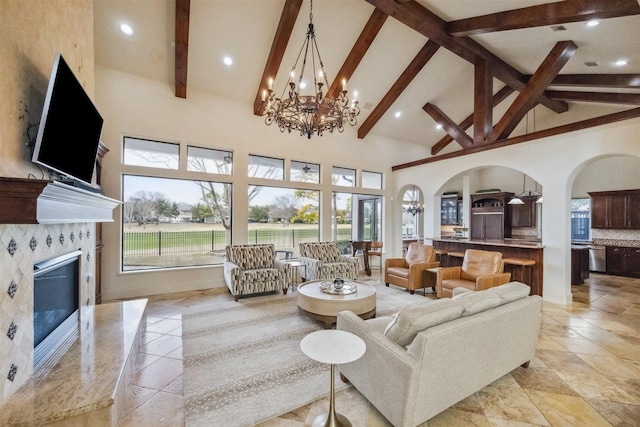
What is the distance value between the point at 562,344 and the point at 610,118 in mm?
3475

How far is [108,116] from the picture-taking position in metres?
4.65

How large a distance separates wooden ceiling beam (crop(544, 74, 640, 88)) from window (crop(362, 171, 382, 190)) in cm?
426

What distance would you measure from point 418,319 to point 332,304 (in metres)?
1.71

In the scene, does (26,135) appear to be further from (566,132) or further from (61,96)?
(566,132)

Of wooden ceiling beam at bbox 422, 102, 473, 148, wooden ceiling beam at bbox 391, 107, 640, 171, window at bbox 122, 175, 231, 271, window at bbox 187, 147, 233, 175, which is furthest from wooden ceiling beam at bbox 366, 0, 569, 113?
window at bbox 122, 175, 231, 271

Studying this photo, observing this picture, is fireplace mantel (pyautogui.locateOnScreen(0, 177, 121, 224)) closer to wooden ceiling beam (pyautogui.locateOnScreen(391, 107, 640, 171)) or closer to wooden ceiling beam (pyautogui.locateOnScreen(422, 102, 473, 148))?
wooden ceiling beam (pyautogui.locateOnScreen(391, 107, 640, 171))

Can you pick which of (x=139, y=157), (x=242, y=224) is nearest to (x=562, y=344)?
(x=242, y=224)

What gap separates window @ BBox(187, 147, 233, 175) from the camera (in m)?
5.41

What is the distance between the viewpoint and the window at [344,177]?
7.10m

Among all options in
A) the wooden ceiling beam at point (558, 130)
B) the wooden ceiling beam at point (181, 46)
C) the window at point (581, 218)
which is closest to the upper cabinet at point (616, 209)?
the window at point (581, 218)

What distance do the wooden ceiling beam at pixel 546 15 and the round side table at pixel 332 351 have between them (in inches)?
188

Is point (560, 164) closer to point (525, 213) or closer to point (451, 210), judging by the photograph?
point (525, 213)

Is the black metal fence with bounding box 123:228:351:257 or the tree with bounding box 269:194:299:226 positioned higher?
the tree with bounding box 269:194:299:226

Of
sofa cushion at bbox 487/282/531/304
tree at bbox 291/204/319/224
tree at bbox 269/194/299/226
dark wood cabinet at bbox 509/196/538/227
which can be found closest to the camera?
sofa cushion at bbox 487/282/531/304
